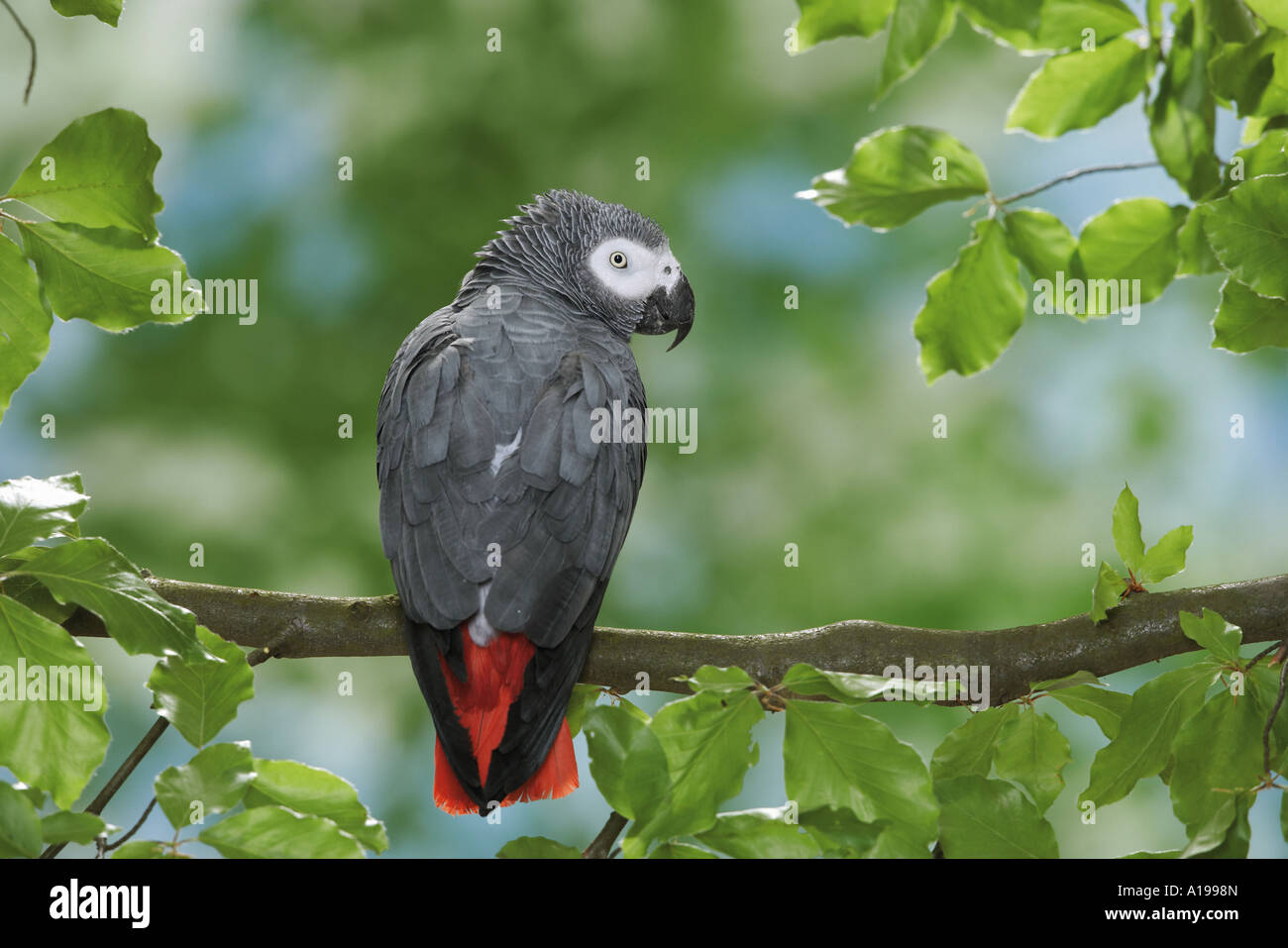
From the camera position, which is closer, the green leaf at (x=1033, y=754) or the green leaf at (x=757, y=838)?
the green leaf at (x=757, y=838)

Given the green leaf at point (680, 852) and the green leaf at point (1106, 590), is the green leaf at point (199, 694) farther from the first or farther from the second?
the green leaf at point (1106, 590)

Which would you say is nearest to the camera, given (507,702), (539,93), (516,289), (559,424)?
(507,702)

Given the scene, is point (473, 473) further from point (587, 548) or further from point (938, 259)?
point (938, 259)

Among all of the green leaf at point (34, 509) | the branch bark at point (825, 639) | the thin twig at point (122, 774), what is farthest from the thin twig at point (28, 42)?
the branch bark at point (825, 639)

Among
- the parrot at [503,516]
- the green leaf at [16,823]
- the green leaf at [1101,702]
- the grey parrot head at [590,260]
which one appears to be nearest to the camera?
the green leaf at [16,823]

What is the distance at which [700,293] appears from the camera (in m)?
3.15

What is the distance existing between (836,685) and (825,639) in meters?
0.42

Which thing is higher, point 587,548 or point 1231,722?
point 587,548

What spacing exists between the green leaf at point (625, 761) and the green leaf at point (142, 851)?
11.7 inches

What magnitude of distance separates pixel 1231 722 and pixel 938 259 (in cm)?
262

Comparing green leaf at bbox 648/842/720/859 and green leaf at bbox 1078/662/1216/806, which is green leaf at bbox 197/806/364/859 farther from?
green leaf at bbox 1078/662/1216/806

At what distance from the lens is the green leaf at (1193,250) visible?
0.98 meters
